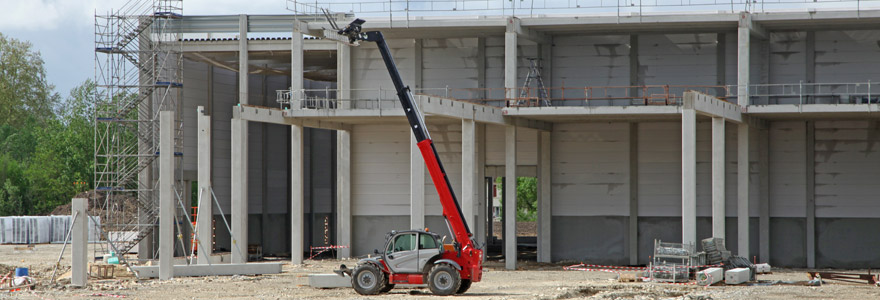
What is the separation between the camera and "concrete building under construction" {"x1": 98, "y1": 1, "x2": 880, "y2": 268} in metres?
33.9

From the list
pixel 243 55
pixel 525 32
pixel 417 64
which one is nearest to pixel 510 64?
pixel 525 32

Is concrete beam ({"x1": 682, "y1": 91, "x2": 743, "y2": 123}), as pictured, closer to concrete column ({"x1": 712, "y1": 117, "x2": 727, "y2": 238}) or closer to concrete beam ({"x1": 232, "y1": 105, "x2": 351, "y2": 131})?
concrete column ({"x1": 712, "y1": 117, "x2": 727, "y2": 238})

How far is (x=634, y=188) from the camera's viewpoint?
36625mm

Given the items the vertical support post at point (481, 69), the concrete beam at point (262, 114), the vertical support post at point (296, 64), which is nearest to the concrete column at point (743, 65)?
the vertical support post at point (481, 69)

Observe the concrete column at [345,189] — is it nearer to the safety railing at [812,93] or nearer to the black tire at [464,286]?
the safety railing at [812,93]

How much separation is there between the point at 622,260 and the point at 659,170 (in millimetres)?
3348

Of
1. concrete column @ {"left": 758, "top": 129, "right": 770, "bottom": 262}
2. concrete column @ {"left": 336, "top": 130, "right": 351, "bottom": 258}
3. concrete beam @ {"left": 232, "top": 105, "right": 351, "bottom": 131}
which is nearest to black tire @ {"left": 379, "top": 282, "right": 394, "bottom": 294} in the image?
concrete beam @ {"left": 232, "top": 105, "right": 351, "bottom": 131}

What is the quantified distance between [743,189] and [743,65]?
13.2ft

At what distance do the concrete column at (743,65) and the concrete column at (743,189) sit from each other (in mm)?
1048

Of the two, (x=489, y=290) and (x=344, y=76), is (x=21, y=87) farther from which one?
(x=489, y=290)

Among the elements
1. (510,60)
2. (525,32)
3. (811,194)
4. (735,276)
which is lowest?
(735,276)

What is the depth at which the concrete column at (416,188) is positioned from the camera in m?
32.6

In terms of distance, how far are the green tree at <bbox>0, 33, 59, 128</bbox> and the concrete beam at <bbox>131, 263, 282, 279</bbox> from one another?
181ft

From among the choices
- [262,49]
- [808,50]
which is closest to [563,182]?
[808,50]
